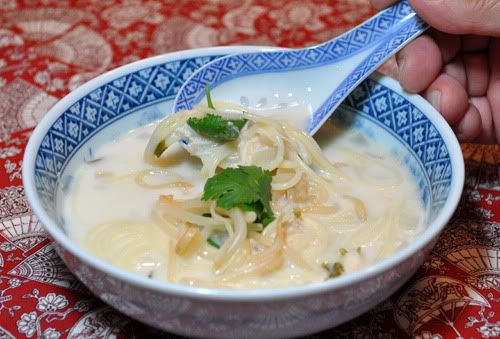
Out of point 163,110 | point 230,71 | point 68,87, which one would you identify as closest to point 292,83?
point 230,71

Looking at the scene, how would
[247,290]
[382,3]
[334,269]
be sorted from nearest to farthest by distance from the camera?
1. [247,290]
2. [334,269]
3. [382,3]

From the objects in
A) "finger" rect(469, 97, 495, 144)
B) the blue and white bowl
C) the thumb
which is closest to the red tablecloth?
"finger" rect(469, 97, 495, 144)

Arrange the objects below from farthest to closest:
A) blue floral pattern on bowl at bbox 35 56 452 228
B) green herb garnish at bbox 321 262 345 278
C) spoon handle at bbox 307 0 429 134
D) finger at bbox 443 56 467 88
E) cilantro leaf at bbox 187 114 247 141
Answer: finger at bbox 443 56 467 88 → spoon handle at bbox 307 0 429 134 → cilantro leaf at bbox 187 114 247 141 → blue floral pattern on bowl at bbox 35 56 452 228 → green herb garnish at bbox 321 262 345 278

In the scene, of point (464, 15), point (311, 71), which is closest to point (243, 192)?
point (311, 71)

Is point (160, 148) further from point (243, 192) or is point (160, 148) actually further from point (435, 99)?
point (435, 99)

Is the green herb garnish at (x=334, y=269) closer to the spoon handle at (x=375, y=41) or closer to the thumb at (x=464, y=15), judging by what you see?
the spoon handle at (x=375, y=41)

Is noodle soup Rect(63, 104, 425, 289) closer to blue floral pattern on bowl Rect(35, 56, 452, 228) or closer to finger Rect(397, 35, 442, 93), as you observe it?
blue floral pattern on bowl Rect(35, 56, 452, 228)

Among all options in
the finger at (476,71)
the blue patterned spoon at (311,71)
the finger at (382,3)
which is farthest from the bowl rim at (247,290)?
the finger at (476,71)

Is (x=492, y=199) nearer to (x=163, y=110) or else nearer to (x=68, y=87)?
(x=163, y=110)
